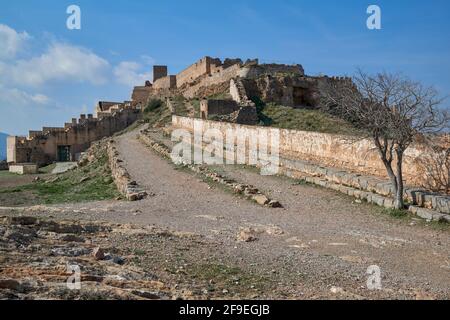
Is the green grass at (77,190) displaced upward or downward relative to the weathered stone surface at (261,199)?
downward

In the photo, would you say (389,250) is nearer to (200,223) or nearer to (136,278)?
(200,223)

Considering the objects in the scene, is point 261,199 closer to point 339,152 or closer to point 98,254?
point 339,152

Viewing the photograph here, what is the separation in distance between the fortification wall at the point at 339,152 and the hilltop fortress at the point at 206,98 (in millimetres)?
10104

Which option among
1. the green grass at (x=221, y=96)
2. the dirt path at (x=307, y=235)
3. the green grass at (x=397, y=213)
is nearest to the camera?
the dirt path at (x=307, y=235)

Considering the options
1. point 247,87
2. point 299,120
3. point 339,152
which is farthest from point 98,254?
point 247,87

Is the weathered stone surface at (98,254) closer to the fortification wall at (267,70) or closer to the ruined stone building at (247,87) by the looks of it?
the ruined stone building at (247,87)

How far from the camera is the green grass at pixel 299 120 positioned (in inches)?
994

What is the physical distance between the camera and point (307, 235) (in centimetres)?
837

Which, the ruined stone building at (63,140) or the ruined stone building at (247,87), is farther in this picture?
the ruined stone building at (63,140)

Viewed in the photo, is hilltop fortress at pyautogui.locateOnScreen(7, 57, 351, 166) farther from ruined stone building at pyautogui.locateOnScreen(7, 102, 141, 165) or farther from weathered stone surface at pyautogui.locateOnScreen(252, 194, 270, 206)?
weathered stone surface at pyautogui.locateOnScreen(252, 194, 270, 206)

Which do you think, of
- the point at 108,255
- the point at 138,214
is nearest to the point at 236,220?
the point at 138,214

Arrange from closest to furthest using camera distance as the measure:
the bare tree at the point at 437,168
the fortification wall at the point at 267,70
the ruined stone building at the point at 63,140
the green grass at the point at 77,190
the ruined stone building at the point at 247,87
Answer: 1. the bare tree at the point at 437,168
2. the green grass at the point at 77,190
3. the ruined stone building at the point at 247,87
4. the fortification wall at the point at 267,70
5. the ruined stone building at the point at 63,140

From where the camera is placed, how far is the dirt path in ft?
19.3

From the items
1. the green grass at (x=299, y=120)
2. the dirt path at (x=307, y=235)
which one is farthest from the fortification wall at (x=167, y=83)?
the dirt path at (x=307, y=235)
